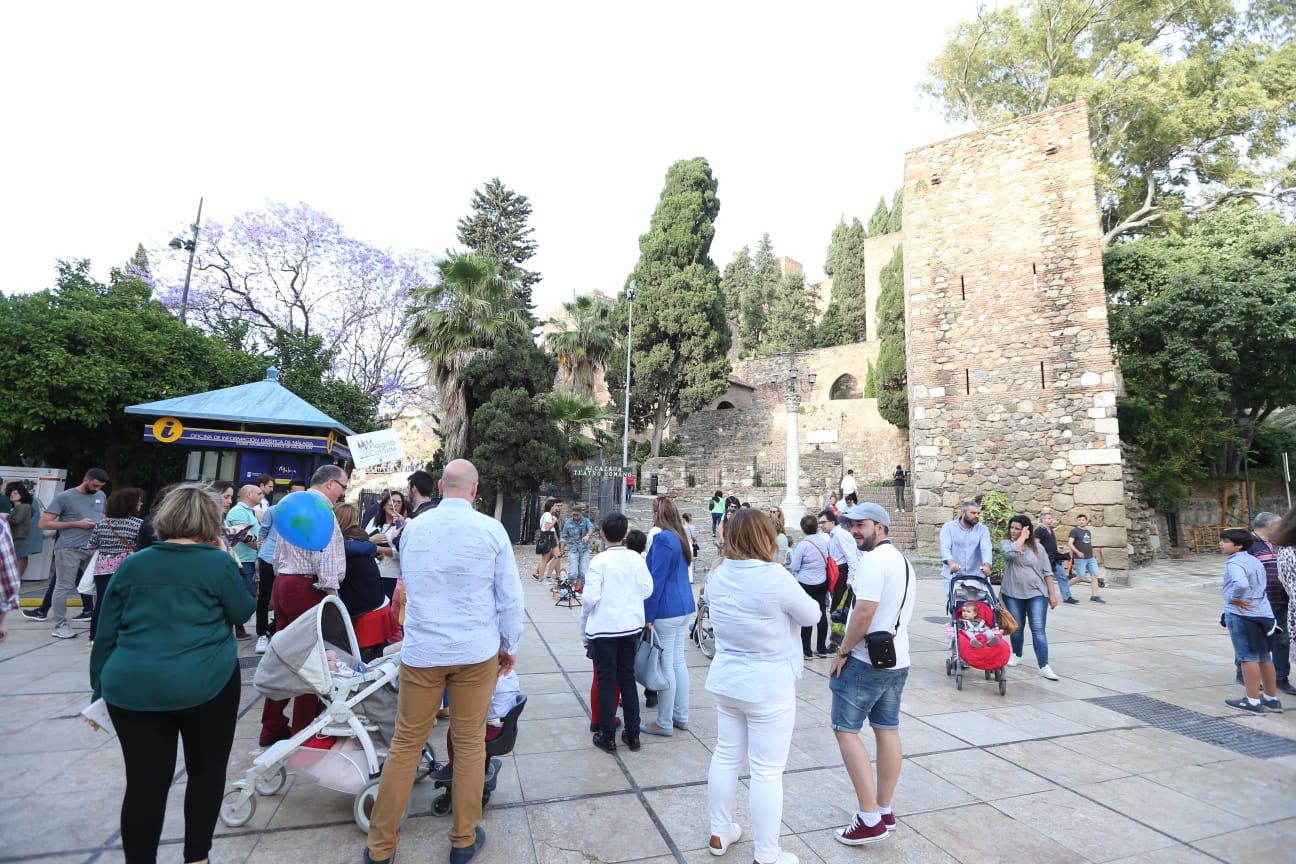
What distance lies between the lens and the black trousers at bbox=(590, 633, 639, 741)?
414 centimetres

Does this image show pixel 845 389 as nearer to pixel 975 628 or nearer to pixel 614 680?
pixel 975 628

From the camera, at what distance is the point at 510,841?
300 centimetres

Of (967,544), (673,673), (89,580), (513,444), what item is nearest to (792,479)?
(513,444)

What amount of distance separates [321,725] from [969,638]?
210 inches

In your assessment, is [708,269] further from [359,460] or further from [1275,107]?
[359,460]

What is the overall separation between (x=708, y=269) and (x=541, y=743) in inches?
1076

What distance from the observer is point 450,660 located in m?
2.76

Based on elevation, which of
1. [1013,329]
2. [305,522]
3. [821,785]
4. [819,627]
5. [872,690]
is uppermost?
[1013,329]

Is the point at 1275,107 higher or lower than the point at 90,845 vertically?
higher

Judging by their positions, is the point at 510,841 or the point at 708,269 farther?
the point at 708,269

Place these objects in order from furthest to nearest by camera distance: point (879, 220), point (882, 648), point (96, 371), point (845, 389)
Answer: point (879, 220) → point (845, 389) → point (96, 371) → point (882, 648)

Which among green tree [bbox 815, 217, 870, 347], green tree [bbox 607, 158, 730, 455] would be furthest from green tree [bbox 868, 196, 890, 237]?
green tree [bbox 607, 158, 730, 455]

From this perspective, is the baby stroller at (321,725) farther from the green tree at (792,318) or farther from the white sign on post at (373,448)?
the green tree at (792,318)

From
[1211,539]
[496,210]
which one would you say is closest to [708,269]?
[496,210]
